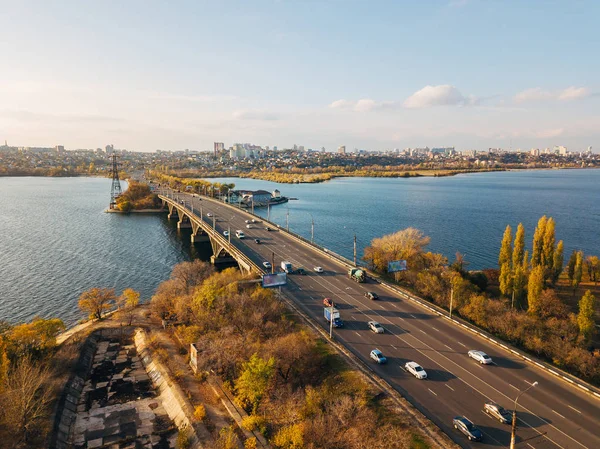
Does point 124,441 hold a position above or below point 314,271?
below

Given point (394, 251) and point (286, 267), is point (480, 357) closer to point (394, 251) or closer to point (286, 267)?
point (394, 251)

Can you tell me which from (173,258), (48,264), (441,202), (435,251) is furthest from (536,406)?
(441,202)

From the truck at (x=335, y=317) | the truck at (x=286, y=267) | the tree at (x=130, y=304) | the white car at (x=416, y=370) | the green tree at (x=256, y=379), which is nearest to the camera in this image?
the green tree at (x=256, y=379)

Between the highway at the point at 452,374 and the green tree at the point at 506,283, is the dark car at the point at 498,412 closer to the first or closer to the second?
the highway at the point at 452,374

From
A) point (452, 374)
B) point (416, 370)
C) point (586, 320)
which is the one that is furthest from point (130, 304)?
point (586, 320)

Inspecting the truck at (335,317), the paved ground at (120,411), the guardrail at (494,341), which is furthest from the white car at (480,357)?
the paved ground at (120,411)

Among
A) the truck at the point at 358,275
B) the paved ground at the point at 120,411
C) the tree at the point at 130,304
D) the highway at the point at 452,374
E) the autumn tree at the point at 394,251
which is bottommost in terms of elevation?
the paved ground at the point at 120,411

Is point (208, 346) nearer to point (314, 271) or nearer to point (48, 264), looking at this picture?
point (314, 271)
